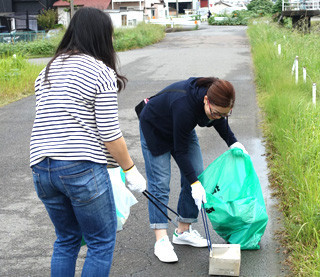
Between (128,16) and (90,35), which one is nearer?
(90,35)

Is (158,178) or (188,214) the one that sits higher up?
(158,178)

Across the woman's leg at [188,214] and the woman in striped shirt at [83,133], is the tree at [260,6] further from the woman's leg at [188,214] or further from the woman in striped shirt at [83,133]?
the woman in striped shirt at [83,133]

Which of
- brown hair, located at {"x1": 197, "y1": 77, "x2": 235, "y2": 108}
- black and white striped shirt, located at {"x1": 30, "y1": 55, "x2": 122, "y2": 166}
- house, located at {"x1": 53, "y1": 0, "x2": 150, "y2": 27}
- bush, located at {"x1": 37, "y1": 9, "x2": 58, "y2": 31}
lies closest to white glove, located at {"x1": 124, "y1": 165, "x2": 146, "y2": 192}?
black and white striped shirt, located at {"x1": 30, "y1": 55, "x2": 122, "y2": 166}

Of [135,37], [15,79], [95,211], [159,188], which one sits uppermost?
[135,37]

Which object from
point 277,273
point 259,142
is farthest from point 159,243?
point 259,142

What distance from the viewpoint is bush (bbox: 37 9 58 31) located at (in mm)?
40906

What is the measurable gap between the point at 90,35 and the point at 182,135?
0.99m

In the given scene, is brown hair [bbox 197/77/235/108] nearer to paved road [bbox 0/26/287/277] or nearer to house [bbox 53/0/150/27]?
paved road [bbox 0/26/287/277]

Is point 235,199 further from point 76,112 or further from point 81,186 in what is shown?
point 76,112

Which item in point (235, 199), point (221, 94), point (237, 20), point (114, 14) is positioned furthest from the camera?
point (237, 20)

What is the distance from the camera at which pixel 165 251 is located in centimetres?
362

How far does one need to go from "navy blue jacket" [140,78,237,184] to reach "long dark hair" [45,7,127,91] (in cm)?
77

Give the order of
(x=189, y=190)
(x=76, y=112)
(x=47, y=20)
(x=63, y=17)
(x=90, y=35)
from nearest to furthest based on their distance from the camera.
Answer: (x=76, y=112) → (x=90, y=35) → (x=189, y=190) → (x=47, y=20) → (x=63, y=17)

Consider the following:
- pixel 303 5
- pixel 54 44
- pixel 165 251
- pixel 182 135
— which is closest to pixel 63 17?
pixel 54 44
